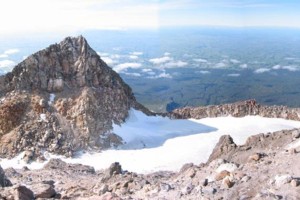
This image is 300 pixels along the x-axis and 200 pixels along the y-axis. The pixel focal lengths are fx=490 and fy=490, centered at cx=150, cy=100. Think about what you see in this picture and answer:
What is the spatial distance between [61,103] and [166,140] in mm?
8077

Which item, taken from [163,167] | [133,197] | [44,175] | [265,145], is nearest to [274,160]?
[133,197]

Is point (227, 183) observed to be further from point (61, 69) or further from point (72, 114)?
point (61, 69)

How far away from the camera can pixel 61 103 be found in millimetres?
35500

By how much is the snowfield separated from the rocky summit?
94 centimetres

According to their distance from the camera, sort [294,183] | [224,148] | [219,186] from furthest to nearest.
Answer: [224,148]
[219,186]
[294,183]

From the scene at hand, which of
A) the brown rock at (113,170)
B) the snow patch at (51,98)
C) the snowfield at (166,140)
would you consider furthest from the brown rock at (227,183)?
the snow patch at (51,98)

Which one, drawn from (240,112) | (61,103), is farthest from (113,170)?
(240,112)

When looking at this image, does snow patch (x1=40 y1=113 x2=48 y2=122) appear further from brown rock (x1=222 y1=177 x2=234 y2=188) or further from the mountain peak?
brown rock (x1=222 y1=177 x2=234 y2=188)

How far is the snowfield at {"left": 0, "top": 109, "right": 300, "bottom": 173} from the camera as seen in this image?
3041cm

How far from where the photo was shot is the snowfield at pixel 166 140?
30406 mm

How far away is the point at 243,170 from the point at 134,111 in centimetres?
2605

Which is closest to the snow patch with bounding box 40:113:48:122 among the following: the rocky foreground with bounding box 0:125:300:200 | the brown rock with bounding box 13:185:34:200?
the rocky foreground with bounding box 0:125:300:200

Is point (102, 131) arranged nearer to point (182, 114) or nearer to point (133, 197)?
point (182, 114)

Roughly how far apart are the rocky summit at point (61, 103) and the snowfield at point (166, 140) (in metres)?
0.94
